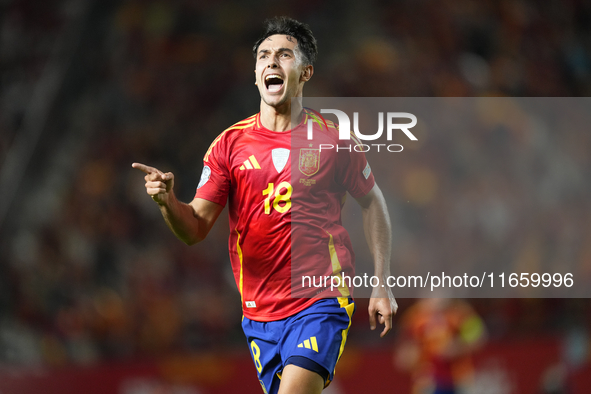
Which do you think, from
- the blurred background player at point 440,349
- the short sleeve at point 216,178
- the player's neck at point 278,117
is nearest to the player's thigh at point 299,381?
the short sleeve at point 216,178

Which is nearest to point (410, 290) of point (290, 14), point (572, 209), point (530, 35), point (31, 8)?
point (572, 209)

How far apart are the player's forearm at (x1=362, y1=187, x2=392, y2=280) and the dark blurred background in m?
2.57

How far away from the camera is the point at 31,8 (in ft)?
27.0

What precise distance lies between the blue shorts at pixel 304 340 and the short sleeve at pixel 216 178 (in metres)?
0.65

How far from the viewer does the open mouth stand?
122 inches

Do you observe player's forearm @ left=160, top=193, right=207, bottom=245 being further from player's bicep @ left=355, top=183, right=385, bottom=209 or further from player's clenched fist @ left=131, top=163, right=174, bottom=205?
player's bicep @ left=355, top=183, right=385, bottom=209

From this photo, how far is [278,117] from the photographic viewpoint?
128 inches

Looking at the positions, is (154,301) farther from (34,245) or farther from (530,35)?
(530,35)

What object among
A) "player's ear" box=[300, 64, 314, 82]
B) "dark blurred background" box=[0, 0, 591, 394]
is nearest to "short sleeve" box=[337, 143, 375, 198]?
"player's ear" box=[300, 64, 314, 82]

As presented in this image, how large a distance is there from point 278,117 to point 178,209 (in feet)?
2.41

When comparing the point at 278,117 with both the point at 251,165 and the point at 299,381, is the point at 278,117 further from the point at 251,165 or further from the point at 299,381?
the point at 299,381

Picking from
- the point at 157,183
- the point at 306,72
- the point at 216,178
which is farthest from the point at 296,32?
the point at 157,183

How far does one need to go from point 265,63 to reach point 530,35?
737cm

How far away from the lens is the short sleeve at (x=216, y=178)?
3143 millimetres
